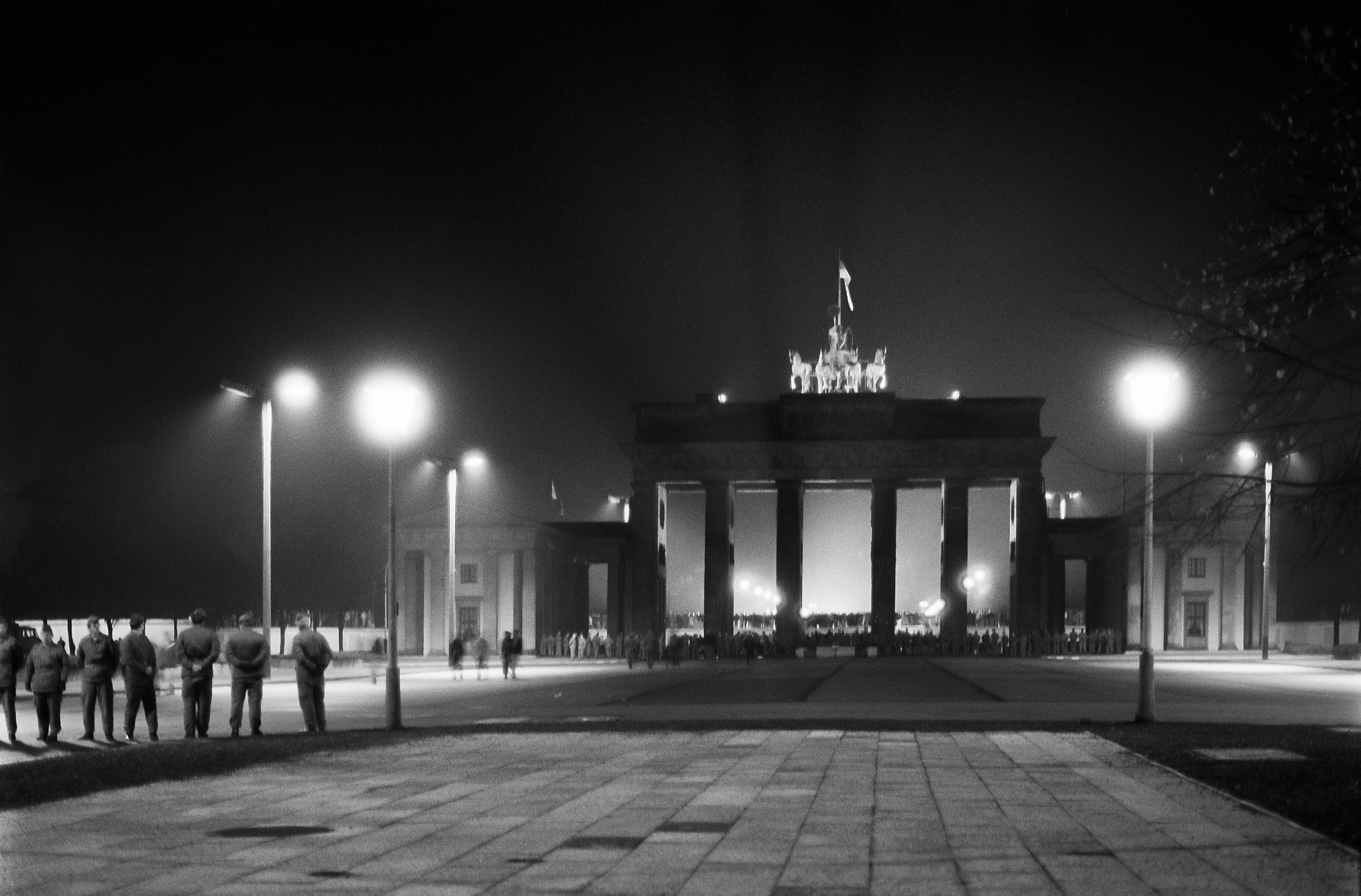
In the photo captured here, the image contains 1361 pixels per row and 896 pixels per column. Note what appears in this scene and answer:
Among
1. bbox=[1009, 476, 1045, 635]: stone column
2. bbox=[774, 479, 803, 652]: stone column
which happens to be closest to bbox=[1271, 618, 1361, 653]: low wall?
bbox=[1009, 476, 1045, 635]: stone column

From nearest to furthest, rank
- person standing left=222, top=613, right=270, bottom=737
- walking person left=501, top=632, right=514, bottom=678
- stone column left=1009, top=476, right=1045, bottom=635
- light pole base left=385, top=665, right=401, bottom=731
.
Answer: person standing left=222, top=613, right=270, bottom=737 → light pole base left=385, top=665, right=401, bottom=731 → walking person left=501, top=632, right=514, bottom=678 → stone column left=1009, top=476, right=1045, bottom=635

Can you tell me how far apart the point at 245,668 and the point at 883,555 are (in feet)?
264

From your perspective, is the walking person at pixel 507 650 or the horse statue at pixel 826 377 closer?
the walking person at pixel 507 650

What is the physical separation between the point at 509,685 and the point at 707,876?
39.6 meters

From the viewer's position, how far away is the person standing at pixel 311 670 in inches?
1037

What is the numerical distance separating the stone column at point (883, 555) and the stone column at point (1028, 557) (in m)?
3.62

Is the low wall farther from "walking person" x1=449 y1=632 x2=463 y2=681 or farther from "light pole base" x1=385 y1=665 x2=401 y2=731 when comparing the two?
"light pole base" x1=385 y1=665 x2=401 y2=731

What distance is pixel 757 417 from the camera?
108500 mm

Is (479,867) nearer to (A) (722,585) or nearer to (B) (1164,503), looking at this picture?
(B) (1164,503)

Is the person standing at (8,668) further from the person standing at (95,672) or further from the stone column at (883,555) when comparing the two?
the stone column at (883,555)

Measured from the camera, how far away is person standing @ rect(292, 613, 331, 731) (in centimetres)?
2634

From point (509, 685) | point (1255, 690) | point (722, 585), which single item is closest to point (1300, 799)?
point (1255, 690)

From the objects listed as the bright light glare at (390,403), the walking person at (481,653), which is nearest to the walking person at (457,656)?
the walking person at (481,653)

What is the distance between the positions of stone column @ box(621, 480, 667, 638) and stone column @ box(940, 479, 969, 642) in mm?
17323
